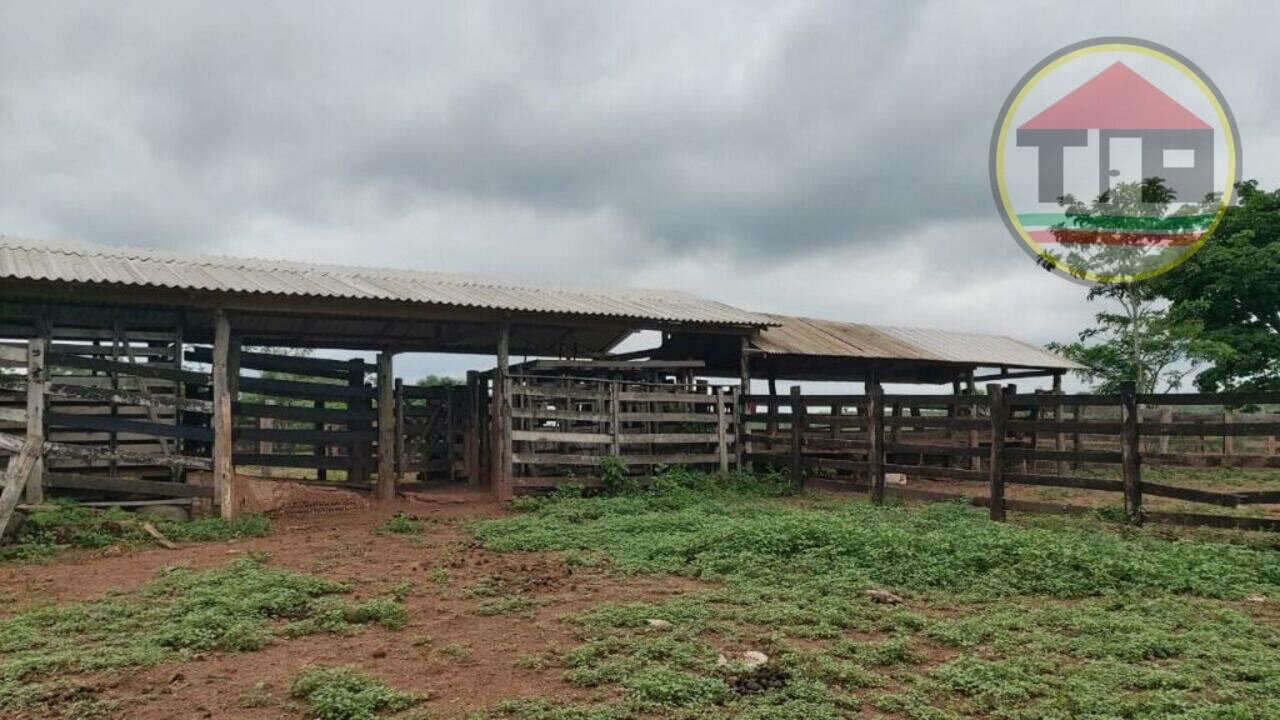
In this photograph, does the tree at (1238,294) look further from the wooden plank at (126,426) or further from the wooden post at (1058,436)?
the wooden plank at (126,426)

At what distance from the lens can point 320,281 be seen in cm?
1176

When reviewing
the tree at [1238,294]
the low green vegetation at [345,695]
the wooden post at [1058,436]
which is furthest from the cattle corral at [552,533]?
the tree at [1238,294]

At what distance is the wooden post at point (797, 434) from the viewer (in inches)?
500

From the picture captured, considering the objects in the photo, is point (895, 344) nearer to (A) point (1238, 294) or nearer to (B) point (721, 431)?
(B) point (721, 431)

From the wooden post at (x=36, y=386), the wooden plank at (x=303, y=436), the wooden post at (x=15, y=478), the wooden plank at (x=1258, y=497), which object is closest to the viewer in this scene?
the wooden plank at (x=1258, y=497)

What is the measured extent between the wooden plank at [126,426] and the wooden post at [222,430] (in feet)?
0.84

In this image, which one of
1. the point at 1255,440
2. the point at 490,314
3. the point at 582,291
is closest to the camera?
the point at 490,314

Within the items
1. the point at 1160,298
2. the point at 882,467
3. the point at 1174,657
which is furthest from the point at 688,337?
the point at 1160,298

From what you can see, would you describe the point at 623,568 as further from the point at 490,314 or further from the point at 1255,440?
the point at 1255,440

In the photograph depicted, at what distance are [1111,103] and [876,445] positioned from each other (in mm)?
6662

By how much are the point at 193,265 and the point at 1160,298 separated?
28623 mm

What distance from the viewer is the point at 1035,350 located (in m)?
22.0

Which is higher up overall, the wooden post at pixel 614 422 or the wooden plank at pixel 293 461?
the wooden post at pixel 614 422

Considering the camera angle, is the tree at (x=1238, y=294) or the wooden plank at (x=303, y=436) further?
the tree at (x=1238, y=294)
